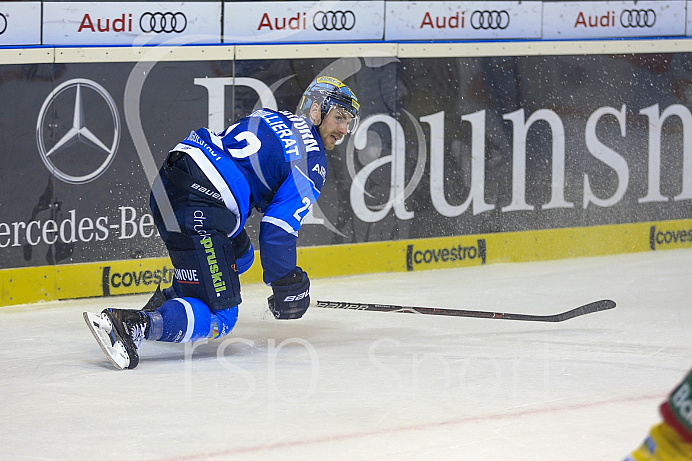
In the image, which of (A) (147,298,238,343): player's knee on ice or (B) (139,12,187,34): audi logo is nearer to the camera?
(A) (147,298,238,343): player's knee on ice

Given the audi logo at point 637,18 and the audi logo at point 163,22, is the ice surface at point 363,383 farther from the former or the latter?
the audi logo at point 637,18

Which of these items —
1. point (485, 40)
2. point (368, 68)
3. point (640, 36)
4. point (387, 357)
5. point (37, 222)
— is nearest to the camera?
point (387, 357)

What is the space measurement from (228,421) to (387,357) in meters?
1.02

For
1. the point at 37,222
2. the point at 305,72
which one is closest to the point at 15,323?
the point at 37,222

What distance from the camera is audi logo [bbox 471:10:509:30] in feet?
20.4

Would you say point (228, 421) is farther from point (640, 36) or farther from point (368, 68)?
point (640, 36)

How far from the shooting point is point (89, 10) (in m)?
5.10

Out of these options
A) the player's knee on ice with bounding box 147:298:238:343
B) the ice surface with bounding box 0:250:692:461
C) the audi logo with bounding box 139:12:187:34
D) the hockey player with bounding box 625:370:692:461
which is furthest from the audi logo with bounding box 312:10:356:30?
the hockey player with bounding box 625:370:692:461

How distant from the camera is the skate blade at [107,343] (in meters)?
3.58

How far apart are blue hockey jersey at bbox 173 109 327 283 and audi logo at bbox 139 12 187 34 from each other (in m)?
1.52

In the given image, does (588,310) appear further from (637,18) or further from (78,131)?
(637,18)

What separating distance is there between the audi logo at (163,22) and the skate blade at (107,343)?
2.07m

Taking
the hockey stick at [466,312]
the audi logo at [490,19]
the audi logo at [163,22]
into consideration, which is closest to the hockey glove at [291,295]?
the hockey stick at [466,312]

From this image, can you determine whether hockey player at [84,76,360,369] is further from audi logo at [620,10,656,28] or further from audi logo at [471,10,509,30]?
audi logo at [620,10,656,28]
